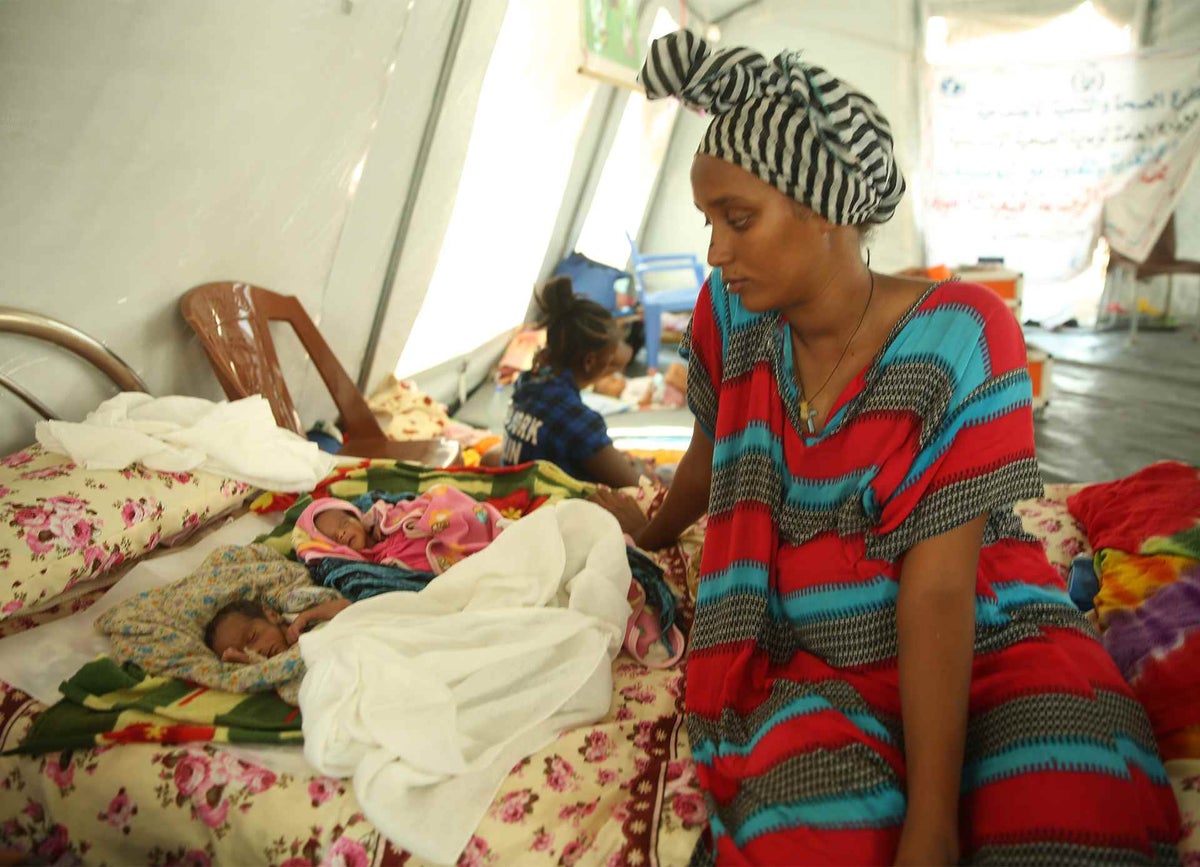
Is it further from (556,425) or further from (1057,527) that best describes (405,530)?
(1057,527)

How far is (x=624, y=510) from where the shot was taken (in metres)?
2.03

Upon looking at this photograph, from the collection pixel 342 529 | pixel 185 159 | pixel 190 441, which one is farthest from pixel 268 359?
pixel 342 529

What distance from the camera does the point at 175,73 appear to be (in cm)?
224

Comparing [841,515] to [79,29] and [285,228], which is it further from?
[285,228]

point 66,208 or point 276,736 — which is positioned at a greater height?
point 66,208

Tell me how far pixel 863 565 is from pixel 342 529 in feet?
3.96

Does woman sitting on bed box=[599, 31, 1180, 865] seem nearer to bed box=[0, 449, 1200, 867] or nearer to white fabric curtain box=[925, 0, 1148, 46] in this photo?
bed box=[0, 449, 1200, 867]

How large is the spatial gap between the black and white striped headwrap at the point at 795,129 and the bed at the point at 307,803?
867 millimetres

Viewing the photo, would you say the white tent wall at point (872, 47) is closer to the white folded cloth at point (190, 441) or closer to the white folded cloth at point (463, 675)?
the white folded cloth at point (190, 441)

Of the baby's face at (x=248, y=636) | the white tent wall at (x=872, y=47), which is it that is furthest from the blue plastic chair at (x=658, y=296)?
the baby's face at (x=248, y=636)

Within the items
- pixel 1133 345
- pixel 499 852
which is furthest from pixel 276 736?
pixel 1133 345

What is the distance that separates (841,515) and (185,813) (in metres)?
1.08

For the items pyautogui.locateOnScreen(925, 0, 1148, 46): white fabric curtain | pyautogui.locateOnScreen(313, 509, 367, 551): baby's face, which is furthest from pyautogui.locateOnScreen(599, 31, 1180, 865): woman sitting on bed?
pyautogui.locateOnScreen(925, 0, 1148, 46): white fabric curtain

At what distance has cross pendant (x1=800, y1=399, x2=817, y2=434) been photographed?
4.40 ft
